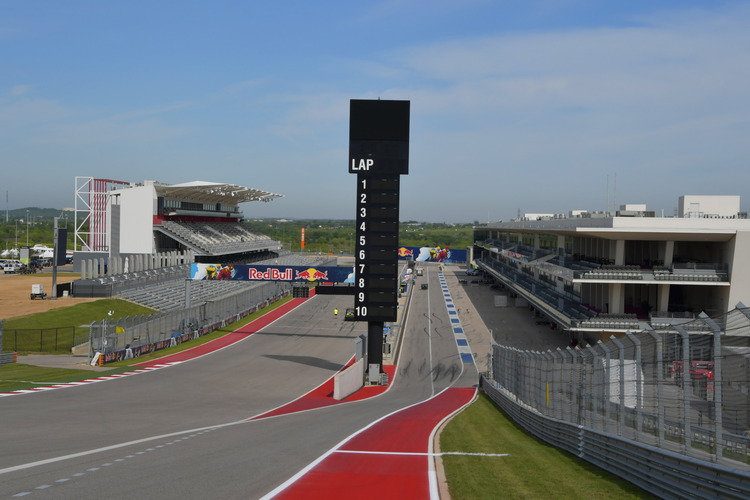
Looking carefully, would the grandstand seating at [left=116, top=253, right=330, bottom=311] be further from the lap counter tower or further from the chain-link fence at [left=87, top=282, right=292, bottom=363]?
the lap counter tower

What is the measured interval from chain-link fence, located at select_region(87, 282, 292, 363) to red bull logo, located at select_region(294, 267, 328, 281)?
28.6 ft

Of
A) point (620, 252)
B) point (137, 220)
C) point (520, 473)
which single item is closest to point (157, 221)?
point (137, 220)

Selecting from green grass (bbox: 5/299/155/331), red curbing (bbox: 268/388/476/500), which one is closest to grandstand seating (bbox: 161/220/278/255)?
green grass (bbox: 5/299/155/331)

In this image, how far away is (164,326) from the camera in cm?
4584

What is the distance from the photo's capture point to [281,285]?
264 feet

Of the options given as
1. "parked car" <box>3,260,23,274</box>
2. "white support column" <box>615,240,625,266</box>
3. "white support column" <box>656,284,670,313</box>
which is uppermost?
"white support column" <box>615,240,625,266</box>

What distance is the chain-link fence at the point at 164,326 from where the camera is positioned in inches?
1537

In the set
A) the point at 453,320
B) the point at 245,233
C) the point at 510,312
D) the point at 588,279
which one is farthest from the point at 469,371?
the point at 245,233

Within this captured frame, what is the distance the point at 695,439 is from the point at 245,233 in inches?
3929

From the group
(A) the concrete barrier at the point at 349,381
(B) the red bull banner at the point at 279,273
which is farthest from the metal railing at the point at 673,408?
(B) the red bull banner at the point at 279,273

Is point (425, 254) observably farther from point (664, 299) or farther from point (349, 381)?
point (349, 381)

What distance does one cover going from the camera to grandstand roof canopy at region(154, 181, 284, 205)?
261 feet

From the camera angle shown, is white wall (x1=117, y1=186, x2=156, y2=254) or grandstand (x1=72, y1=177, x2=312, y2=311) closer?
grandstand (x1=72, y1=177, x2=312, y2=311)

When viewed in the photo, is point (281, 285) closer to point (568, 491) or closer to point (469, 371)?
point (469, 371)
